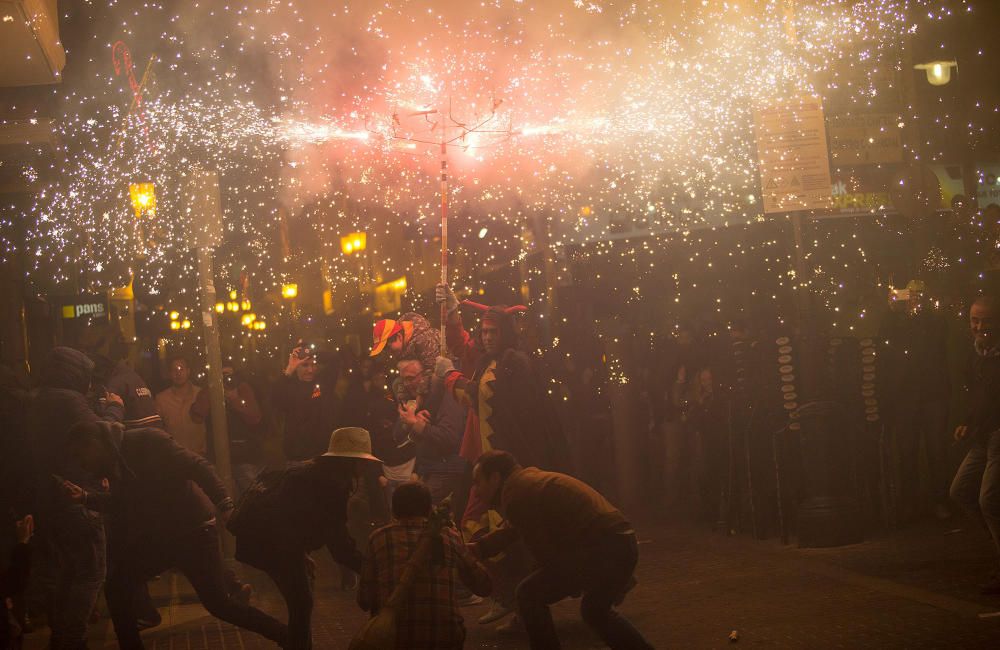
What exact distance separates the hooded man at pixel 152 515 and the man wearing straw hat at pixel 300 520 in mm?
356

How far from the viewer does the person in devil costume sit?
23.4 ft

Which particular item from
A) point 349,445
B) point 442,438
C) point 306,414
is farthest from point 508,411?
point 306,414

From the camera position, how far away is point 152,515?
568cm

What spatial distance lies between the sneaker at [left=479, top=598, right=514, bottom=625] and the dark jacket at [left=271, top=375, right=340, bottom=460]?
2.73m

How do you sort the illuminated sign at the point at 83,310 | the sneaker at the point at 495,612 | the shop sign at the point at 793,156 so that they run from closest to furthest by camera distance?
1. the sneaker at the point at 495,612
2. the shop sign at the point at 793,156
3. the illuminated sign at the point at 83,310

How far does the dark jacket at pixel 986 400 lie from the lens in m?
6.50

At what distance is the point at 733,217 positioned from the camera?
1519cm

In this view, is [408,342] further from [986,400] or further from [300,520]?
[986,400]

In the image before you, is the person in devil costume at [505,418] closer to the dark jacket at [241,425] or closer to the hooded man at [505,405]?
the hooded man at [505,405]

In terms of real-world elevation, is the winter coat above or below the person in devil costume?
above

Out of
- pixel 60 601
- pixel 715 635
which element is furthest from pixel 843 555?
pixel 60 601

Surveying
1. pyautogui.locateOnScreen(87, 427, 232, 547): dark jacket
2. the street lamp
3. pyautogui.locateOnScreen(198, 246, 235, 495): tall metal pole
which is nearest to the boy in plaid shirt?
pyautogui.locateOnScreen(87, 427, 232, 547): dark jacket

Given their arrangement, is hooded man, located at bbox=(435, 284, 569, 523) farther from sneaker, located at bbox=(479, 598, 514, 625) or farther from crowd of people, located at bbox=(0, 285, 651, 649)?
sneaker, located at bbox=(479, 598, 514, 625)

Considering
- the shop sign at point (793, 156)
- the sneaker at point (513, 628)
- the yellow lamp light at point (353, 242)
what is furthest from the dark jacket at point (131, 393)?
the yellow lamp light at point (353, 242)
